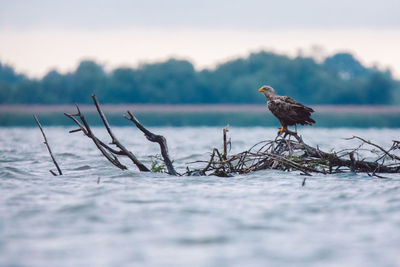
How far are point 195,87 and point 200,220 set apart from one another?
7347 centimetres

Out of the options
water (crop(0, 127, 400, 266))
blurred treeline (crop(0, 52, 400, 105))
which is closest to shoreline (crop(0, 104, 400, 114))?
blurred treeline (crop(0, 52, 400, 105))

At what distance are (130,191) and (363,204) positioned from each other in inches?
122

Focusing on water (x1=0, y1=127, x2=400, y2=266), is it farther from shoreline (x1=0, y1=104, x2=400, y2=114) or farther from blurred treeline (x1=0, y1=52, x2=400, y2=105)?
blurred treeline (x1=0, y1=52, x2=400, y2=105)

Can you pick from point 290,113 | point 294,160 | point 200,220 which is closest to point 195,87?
point 290,113

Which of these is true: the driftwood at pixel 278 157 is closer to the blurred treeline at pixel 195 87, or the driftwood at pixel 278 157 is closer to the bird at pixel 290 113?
the bird at pixel 290 113

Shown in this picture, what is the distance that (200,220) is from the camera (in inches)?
323

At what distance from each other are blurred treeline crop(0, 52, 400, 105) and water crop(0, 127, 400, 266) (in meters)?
66.1

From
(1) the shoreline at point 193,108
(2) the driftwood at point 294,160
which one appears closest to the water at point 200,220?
(2) the driftwood at point 294,160

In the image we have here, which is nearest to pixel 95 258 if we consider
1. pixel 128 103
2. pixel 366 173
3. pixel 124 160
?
pixel 366 173

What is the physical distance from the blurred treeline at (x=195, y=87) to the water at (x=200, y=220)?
66102 millimetres

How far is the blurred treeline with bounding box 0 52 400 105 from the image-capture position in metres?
78.6

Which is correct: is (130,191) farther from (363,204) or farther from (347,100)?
(347,100)

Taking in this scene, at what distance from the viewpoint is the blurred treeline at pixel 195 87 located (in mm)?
78562

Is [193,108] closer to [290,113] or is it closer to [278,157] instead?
[290,113]
